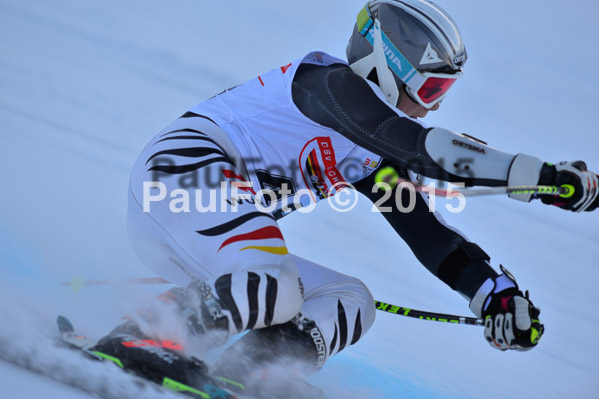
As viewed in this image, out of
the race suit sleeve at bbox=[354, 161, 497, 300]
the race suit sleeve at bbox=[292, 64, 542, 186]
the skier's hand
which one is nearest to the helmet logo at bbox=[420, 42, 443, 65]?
the race suit sleeve at bbox=[292, 64, 542, 186]

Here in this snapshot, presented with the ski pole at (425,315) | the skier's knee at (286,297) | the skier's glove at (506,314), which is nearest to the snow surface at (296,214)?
the ski pole at (425,315)

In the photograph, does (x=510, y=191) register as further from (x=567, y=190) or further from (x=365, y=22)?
(x=365, y=22)

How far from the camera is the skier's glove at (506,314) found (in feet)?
8.07

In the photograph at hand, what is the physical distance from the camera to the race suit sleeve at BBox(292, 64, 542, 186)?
2.19 metres

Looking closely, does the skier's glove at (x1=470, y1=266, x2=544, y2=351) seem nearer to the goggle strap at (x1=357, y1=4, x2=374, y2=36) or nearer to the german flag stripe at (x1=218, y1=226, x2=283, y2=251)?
the german flag stripe at (x1=218, y1=226, x2=283, y2=251)

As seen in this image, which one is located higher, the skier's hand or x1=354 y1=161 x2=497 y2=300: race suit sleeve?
the skier's hand

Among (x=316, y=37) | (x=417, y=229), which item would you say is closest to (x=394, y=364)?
(x=417, y=229)

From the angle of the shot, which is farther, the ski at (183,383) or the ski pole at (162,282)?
the ski pole at (162,282)

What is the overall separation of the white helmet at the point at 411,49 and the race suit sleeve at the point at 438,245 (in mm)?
429

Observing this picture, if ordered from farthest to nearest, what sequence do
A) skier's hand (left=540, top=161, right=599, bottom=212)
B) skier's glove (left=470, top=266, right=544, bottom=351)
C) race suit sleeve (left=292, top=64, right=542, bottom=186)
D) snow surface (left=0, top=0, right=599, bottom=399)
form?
snow surface (left=0, top=0, right=599, bottom=399), skier's glove (left=470, top=266, right=544, bottom=351), race suit sleeve (left=292, top=64, right=542, bottom=186), skier's hand (left=540, top=161, right=599, bottom=212)

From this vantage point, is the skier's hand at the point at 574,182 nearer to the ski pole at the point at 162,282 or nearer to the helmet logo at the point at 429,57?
the helmet logo at the point at 429,57

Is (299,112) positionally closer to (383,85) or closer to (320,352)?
(383,85)

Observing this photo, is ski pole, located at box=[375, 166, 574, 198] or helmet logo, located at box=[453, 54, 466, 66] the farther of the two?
helmet logo, located at box=[453, 54, 466, 66]

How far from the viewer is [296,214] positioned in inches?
181
